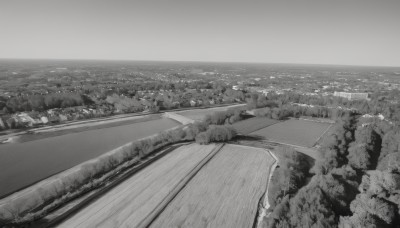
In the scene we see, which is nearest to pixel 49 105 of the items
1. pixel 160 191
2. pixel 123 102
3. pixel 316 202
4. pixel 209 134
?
pixel 123 102

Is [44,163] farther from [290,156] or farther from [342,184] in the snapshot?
[342,184]

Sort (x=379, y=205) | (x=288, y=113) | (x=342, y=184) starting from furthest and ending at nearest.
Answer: (x=288, y=113) → (x=342, y=184) → (x=379, y=205)

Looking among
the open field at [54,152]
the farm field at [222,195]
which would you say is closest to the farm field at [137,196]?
the farm field at [222,195]

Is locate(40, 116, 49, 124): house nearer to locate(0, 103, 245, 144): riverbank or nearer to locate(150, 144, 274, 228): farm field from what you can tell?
locate(0, 103, 245, 144): riverbank

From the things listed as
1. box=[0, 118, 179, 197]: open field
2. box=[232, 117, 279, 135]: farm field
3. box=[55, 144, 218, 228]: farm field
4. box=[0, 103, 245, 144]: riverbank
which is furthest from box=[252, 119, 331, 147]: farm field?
box=[0, 103, 245, 144]: riverbank

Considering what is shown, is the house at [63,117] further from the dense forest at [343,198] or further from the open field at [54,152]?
the dense forest at [343,198]

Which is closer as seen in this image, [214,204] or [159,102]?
[214,204]

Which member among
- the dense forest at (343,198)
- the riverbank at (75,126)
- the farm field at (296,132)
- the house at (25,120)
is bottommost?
the riverbank at (75,126)
